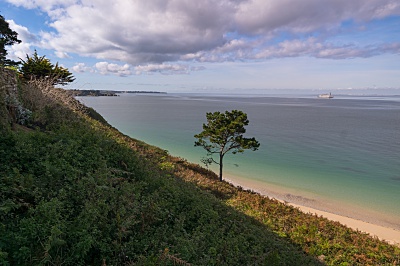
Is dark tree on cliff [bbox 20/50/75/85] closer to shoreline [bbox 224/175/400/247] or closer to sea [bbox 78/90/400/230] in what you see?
sea [bbox 78/90/400/230]

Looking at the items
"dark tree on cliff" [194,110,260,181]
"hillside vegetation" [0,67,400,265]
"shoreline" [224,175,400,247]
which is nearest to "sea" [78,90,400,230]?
"shoreline" [224,175,400,247]

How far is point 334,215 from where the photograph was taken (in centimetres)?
1956

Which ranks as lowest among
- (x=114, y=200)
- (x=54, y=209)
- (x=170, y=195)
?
(x=170, y=195)

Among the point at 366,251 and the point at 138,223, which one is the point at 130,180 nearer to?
the point at 138,223

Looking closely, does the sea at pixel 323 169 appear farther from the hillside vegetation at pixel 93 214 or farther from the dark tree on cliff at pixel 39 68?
the hillside vegetation at pixel 93 214

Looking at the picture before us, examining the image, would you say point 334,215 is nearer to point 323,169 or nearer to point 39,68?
point 323,169

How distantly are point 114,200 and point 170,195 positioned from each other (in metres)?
2.30

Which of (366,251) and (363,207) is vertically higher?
(366,251)

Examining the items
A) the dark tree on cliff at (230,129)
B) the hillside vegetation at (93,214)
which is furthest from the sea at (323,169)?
the hillside vegetation at (93,214)

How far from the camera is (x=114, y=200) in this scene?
5785mm

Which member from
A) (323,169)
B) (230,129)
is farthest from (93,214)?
(323,169)

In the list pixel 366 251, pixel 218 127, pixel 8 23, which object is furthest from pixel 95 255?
pixel 8 23

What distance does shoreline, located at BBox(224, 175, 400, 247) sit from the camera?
53.7 feet

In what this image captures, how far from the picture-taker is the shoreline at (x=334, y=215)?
53.7 ft
